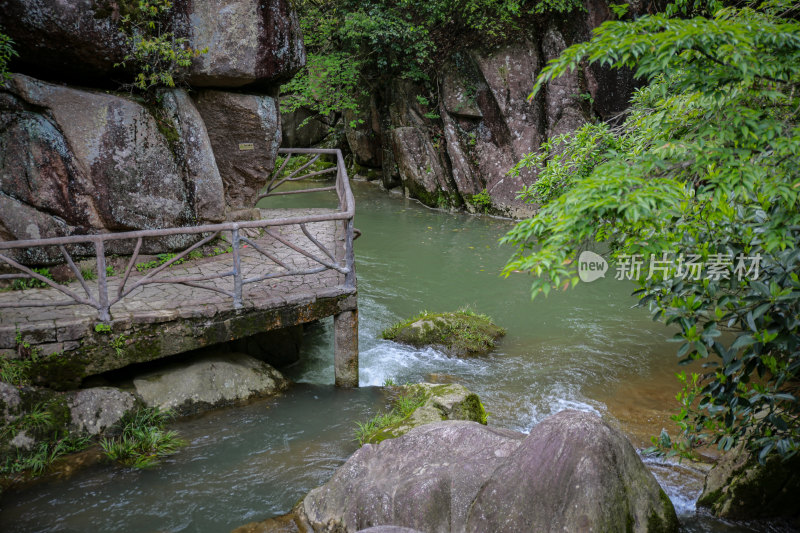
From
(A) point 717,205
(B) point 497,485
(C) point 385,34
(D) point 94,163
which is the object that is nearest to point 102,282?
(D) point 94,163

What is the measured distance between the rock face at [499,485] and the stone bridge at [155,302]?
2544 mm

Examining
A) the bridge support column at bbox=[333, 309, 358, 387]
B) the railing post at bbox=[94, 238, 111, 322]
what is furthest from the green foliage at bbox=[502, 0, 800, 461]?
the railing post at bbox=[94, 238, 111, 322]

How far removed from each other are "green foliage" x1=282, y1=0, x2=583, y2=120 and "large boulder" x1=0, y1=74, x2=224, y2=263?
35.1 ft

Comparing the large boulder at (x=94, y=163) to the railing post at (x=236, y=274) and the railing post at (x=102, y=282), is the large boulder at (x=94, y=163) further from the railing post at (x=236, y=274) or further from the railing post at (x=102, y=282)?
the railing post at (x=236, y=274)

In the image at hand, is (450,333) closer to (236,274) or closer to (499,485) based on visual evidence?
(236,274)

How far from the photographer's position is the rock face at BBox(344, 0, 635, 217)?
17578 millimetres

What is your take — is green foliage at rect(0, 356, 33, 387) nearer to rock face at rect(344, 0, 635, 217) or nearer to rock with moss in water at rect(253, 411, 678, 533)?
rock with moss in water at rect(253, 411, 678, 533)

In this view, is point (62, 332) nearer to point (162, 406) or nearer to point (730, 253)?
point (162, 406)

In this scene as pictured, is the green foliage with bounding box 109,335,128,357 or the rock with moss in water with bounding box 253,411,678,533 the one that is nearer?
the rock with moss in water with bounding box 253,411,678,533

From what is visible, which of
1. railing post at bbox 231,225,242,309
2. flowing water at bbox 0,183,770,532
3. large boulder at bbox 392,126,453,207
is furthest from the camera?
large boulder at bbox 392,126,453,207

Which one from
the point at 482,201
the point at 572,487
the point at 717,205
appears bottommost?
the point at 572,487

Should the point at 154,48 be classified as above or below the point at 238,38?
below

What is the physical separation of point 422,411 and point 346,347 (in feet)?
5.98

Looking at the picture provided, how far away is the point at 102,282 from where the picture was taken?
228 inches
